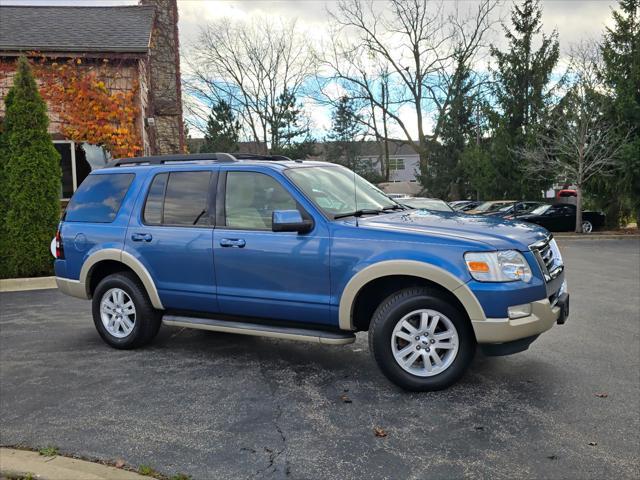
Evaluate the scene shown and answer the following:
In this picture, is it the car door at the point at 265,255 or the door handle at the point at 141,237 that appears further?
the door handle at the point at 141,237

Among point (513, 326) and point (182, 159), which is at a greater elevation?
point (182, 159)

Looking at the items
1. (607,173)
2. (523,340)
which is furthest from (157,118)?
(523,340)

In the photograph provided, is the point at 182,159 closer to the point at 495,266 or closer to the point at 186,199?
the point at 186,199

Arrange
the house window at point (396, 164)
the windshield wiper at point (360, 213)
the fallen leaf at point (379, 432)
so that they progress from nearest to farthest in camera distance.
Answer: the fallen leaf at point (379, 432) < the windshield wiper at point (360, 213) < the house window at point (396, 164)

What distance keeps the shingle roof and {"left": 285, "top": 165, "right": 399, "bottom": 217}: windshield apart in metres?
10.8

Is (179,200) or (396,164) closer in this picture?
(179,200)

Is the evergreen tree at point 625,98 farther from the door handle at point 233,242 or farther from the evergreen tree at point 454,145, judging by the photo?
the door handle at point 233,242

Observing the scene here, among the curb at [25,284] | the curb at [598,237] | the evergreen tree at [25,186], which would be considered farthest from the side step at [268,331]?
the curb at [598,237]

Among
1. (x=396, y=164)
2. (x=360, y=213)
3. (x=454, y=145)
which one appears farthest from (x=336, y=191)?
(x=396, y=164)

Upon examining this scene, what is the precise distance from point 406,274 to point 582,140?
2107 centimetres

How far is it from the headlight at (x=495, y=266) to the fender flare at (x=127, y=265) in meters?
3.11

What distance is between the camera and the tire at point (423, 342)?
4320 mm

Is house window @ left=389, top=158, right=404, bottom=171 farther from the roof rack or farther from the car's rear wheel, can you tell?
the roof rack

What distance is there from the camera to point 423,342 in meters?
4.38
